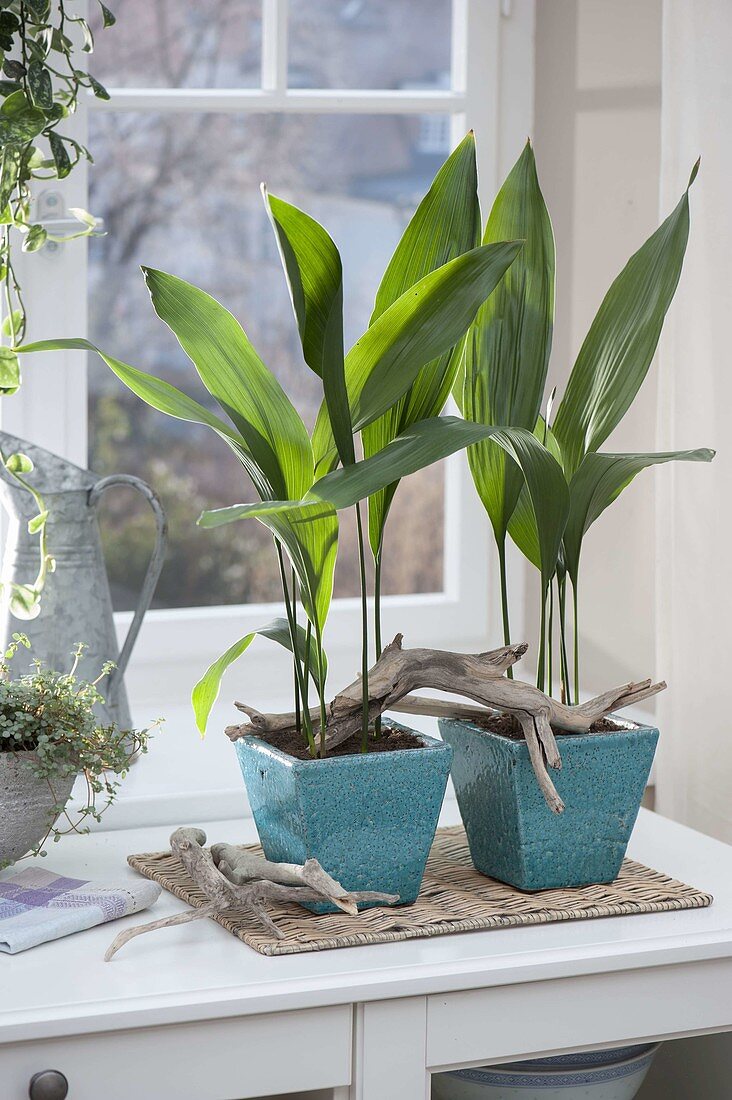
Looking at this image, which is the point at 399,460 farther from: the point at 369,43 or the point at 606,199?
the point at 369,43

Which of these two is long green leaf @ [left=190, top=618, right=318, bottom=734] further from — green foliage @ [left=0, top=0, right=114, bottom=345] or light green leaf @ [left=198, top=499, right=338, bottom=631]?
green foliage @ [left=0, top=0, right=114, bottom=345]

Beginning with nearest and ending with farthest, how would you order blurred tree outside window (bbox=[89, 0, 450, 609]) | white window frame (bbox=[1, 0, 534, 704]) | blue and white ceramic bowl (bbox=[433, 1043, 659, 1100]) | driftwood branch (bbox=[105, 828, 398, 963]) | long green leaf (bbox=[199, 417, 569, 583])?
long green leaf (bbox=[199, 417, 569, 583]), driftwood branch (bbox=[105, 828, 398, 963]), blue and white ceramic bowl (bbox=[433, 1043, 659, 1100]), white window frame (bbox=[1, 0, 534, 704]), blurred tree outside window (bbox=[89, 0, 450, 609])

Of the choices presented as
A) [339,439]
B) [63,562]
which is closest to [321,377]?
[339,439]

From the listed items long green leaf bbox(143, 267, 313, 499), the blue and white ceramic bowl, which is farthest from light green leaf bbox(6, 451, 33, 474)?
the blue and white ceramic bowl

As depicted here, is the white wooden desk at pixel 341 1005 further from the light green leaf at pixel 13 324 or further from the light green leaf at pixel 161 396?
the light green leaf at pixel 13 324

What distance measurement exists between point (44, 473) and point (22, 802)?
0.40 m

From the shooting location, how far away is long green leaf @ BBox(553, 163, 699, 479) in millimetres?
984

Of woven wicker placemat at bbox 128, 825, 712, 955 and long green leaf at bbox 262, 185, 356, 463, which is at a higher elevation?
long green leaf at bbox 262, 185, 356, 463

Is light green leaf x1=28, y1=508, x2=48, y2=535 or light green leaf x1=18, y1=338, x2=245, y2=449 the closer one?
light green leaf x1=18, y1=338, x2=245, y2=449

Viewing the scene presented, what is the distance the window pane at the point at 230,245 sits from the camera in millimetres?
4074

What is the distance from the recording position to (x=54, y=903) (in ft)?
3.19

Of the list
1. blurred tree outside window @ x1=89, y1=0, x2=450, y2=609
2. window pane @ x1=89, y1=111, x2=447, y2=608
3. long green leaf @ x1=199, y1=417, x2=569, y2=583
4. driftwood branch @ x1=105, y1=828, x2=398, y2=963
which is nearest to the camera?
long green leaf @ x1=199, y1=417, x2=569, y2=583

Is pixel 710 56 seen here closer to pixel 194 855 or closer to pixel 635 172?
pixel 635 172

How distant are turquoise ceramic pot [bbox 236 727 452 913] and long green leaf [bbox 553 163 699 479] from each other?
0.95 feet
